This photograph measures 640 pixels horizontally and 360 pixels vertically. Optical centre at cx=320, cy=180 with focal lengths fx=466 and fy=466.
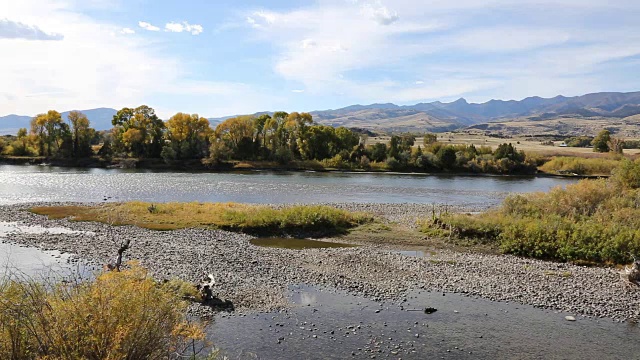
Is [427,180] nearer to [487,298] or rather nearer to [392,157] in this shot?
[392,157]

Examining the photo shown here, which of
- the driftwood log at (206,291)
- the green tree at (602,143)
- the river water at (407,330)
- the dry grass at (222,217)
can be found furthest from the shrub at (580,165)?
the driftwood log at (206,291)

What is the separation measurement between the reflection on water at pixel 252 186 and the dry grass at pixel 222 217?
11.3 meters

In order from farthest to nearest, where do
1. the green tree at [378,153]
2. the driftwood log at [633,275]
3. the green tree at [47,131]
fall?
the green tree at [378,153] < the green tree at [47,131] < the driftwood log at [633,275]

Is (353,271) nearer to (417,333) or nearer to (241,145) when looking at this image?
(417,333)

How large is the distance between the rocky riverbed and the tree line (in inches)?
2746

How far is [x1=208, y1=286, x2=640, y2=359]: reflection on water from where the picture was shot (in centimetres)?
1744

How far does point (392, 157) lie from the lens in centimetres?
10469

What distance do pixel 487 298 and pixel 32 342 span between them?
19969 mm

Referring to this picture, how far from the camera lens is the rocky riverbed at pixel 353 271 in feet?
75.6

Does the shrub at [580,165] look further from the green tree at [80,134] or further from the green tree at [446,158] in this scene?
the green tree at [80,134]

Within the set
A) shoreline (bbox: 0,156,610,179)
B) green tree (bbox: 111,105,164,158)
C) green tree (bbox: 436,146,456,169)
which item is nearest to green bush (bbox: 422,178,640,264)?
shoreline (bbox: 0,156,610,179)

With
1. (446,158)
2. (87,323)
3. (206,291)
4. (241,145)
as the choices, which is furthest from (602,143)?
(87,323)

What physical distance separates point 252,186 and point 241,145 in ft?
123

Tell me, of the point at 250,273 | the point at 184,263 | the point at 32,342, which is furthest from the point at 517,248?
the point at 32,342
